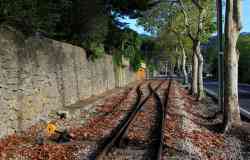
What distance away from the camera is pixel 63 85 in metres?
20.5

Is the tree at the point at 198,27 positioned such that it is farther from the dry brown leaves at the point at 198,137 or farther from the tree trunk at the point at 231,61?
the dry brown leaves at the point at 198,137

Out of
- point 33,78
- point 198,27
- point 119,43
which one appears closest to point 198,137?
point 33,78

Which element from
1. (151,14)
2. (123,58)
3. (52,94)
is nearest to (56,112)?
(52,94)

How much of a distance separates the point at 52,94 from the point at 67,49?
15.9 feet

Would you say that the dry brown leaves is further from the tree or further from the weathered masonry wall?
the tree

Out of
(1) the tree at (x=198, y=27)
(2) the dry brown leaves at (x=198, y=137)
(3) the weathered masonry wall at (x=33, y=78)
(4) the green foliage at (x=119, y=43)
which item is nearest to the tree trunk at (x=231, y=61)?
(2) the dry brown leaves at (x=198, y=137)

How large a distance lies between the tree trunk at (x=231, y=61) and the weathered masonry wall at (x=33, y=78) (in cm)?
617

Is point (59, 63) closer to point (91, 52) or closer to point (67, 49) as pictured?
point (67, 49)

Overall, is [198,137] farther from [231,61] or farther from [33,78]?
[33,78]

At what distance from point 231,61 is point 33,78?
6.38 m

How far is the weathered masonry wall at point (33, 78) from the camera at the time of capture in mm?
12812

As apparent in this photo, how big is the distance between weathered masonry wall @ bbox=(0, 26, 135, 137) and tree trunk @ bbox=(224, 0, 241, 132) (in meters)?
6.17

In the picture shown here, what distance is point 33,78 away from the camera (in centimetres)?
1540

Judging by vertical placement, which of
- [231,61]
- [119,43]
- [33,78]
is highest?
[119,43]
